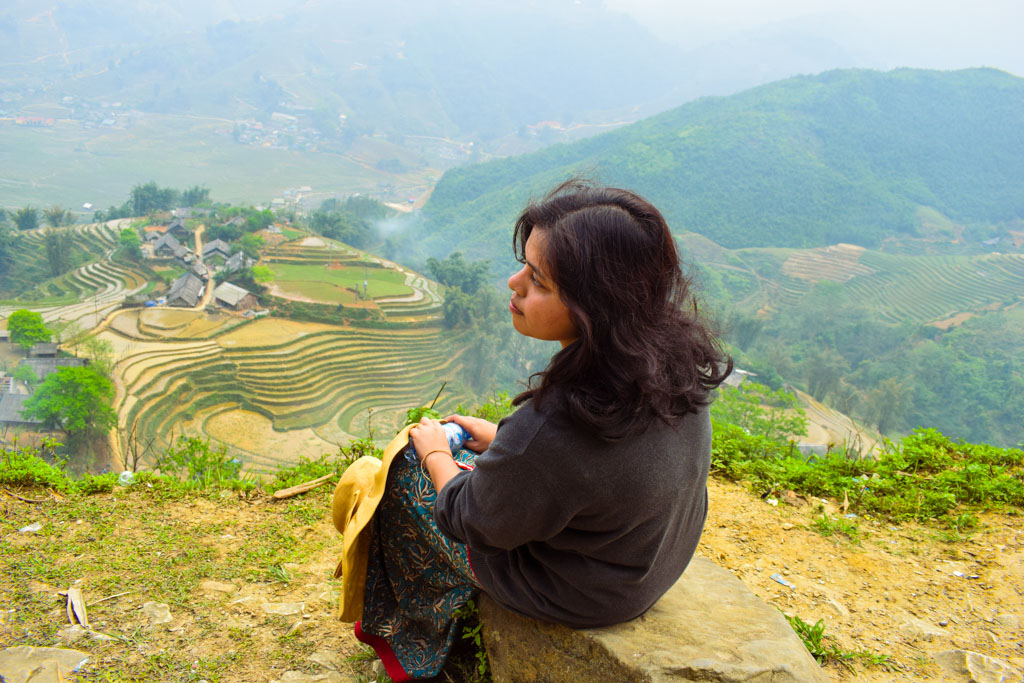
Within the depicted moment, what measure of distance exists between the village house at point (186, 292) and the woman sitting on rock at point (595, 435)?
2800 centimetres

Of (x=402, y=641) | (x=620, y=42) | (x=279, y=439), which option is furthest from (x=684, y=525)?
(x=620, y=42)

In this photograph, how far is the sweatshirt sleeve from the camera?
2.94 ft

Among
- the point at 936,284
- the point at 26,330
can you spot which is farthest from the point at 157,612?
the point at 936,284

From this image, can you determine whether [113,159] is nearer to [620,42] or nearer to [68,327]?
[68,327]

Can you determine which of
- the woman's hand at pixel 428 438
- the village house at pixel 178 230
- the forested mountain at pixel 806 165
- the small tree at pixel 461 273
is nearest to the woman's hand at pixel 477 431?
the woman's hand at pixel 428 438

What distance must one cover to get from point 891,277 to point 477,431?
44.6m

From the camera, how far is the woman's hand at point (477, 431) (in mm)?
1392

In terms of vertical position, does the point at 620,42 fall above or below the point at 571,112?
above

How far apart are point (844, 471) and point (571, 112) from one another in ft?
346

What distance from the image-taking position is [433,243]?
4678cm

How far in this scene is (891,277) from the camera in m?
38.7

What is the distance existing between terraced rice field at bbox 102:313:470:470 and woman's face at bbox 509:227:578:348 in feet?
59.3

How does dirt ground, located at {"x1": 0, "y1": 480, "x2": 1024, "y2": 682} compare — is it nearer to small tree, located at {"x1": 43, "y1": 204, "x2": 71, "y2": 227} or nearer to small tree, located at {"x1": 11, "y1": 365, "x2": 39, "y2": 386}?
small tree, located at {"x1": 11, "y1": 365, "x2": 39, "y2": 386}

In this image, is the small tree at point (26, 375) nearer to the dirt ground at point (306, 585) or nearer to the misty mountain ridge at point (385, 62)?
the dirt ground at point (306, 585)
